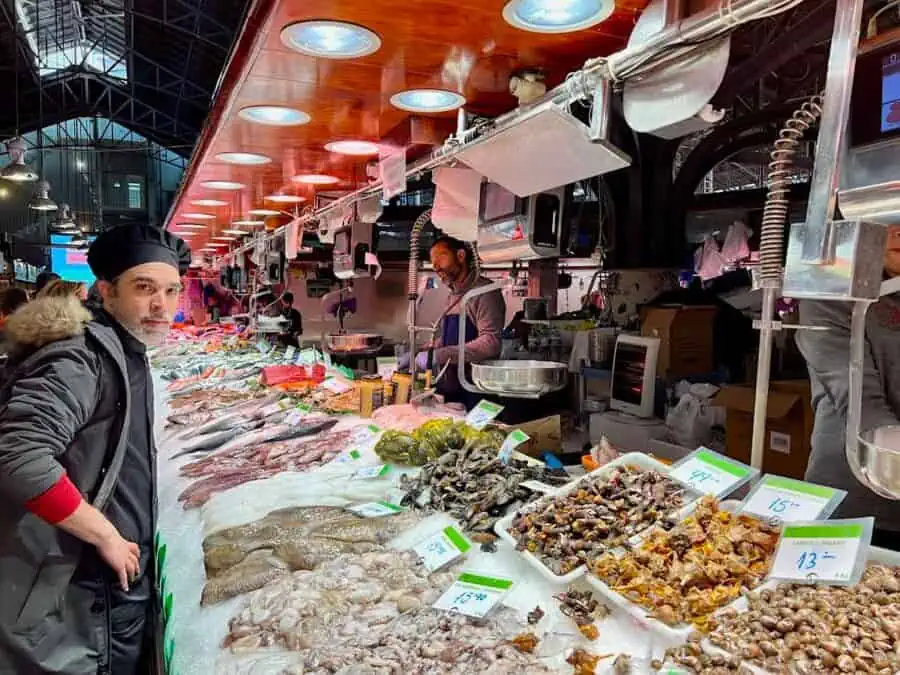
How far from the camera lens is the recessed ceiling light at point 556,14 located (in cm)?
221

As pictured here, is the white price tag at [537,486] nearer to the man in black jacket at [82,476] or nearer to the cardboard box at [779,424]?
the man in black jacket at [82,476]

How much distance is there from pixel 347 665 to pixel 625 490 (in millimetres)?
1057

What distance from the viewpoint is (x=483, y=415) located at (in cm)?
330

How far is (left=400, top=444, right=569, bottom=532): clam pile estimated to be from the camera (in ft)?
7.47

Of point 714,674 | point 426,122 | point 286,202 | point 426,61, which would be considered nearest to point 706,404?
point 426,122

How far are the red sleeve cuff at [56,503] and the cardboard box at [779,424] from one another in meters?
3.72

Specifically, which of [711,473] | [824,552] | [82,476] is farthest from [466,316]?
[824,552]

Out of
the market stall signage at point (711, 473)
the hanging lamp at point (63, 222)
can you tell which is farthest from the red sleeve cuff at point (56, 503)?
the hanging lamp at point (63, 222)

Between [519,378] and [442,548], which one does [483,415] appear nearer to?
[519,378]

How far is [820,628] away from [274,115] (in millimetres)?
3454

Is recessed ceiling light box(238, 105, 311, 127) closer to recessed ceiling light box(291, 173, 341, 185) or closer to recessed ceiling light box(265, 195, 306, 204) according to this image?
recessed ceiling light box(291, 173, 341, 185)

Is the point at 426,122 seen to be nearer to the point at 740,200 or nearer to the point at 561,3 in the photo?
the point at 561,3

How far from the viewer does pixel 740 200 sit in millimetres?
8594

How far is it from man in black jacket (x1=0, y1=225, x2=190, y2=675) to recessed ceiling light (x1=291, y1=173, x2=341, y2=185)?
3455 millimetres
